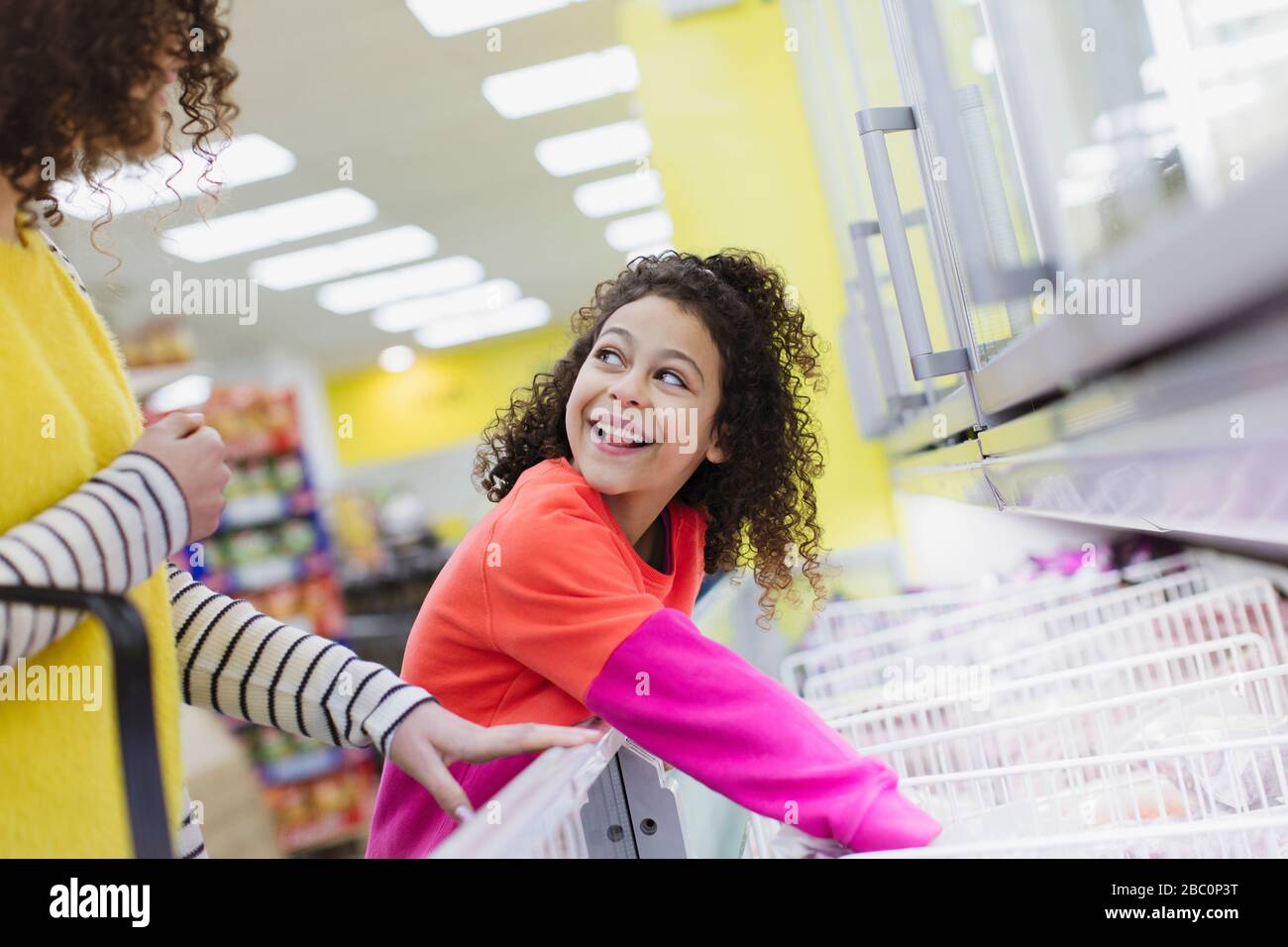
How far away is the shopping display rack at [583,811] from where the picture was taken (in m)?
0.62

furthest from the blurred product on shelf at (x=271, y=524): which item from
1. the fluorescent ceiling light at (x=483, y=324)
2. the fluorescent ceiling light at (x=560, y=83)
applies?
the fluorescent ceiling light at (x=483, y=324)

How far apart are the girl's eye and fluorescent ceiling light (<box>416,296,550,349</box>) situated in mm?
8239

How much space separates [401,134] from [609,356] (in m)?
4.44

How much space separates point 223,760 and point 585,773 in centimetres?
324

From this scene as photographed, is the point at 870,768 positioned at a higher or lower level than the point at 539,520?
lower

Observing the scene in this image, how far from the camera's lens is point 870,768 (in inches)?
34.3

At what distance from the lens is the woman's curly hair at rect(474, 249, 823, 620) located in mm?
1265

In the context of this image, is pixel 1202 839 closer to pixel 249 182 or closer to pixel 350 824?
pixel 350 824

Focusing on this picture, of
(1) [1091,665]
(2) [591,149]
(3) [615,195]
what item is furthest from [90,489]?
(3) [615,195]

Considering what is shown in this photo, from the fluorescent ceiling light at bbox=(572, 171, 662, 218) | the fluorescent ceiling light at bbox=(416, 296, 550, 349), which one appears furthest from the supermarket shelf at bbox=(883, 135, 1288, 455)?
the fluorescent ceiling light at bbox=(416, 296, 550, 349)

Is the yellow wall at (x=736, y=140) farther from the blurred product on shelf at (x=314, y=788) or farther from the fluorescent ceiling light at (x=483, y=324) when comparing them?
the fluorescent ceiling light at (x=483, y=324)

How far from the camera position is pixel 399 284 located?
8.00 m
